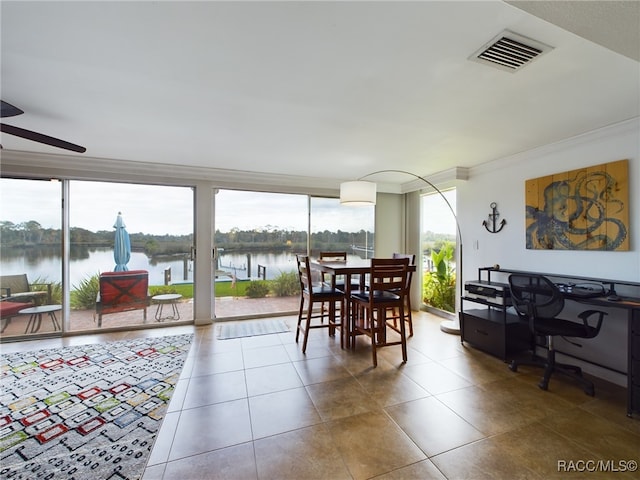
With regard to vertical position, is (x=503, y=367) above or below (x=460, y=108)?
below

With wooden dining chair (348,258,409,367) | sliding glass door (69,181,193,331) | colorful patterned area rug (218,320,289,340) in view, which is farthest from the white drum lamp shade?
sliding glass door (69,181,193,331)

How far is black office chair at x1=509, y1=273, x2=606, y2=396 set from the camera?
2404 millimetres

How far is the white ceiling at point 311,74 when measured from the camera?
132 centimetres

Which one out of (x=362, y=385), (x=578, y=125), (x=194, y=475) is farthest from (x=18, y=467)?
(x=578, y=125)

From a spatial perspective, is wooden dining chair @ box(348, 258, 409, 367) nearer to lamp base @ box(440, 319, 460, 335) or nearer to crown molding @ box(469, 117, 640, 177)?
lamp base @ box(440, 319, 460, 335)

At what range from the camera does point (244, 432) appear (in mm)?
1906

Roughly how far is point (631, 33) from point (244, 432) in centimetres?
278

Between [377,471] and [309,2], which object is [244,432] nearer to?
[377,471]

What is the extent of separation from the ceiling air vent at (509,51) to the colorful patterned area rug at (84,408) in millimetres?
2990

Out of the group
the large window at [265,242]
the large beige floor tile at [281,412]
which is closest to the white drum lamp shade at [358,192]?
the large window at [265,242]

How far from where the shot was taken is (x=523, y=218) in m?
3.38
